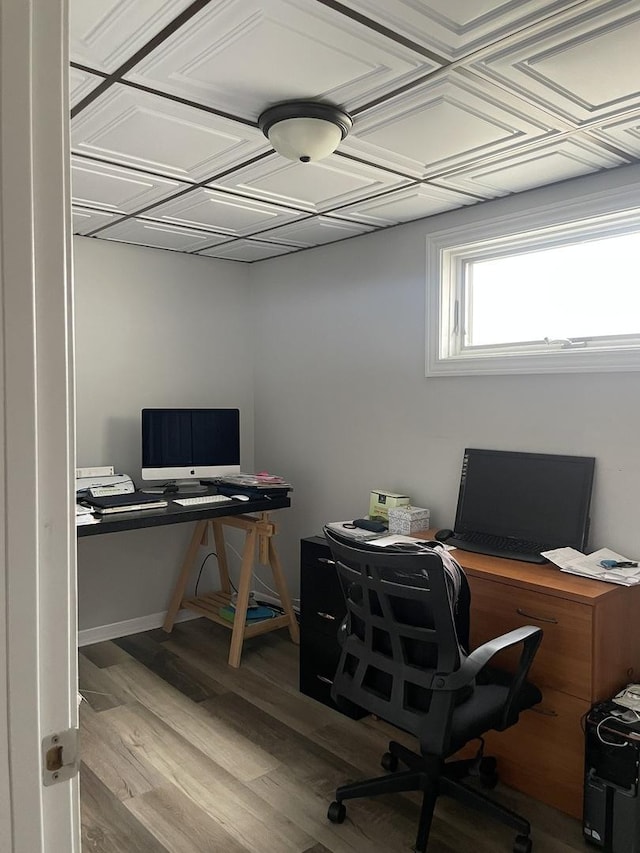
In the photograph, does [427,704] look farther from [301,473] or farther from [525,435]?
[301,473]

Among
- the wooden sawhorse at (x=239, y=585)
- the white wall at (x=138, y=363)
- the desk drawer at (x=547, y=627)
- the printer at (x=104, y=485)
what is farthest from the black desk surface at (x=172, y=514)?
the desk drawer at (x=547, y=627)

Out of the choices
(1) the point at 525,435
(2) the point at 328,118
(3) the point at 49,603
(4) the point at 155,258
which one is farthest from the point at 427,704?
(4) the point at 155,258

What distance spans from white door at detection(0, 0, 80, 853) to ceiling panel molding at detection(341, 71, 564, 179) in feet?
4.57

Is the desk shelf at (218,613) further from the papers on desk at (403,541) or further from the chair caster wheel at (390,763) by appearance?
the chair caster wheel at (390,763)

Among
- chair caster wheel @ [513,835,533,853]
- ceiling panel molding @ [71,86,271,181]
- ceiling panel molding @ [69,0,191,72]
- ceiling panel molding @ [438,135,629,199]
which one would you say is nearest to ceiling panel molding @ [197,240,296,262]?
ceiling panel molding @ [71,86,271,181]

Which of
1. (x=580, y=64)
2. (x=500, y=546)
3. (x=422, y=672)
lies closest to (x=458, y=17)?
(x=580, y=64)

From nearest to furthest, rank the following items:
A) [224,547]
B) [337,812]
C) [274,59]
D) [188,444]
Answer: [274,59]
[337,812]
[188,444]
[224,547]

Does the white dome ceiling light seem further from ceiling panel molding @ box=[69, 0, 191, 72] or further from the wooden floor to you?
the wooden floor

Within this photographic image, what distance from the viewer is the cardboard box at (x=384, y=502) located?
3365mm

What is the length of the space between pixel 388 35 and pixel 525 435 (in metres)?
1.86

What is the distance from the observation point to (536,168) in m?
2.60

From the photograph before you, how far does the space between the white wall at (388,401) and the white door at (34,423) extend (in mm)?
2392

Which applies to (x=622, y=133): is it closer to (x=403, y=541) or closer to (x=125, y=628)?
(x=403, y=541)

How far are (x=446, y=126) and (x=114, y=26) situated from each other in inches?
42.9
